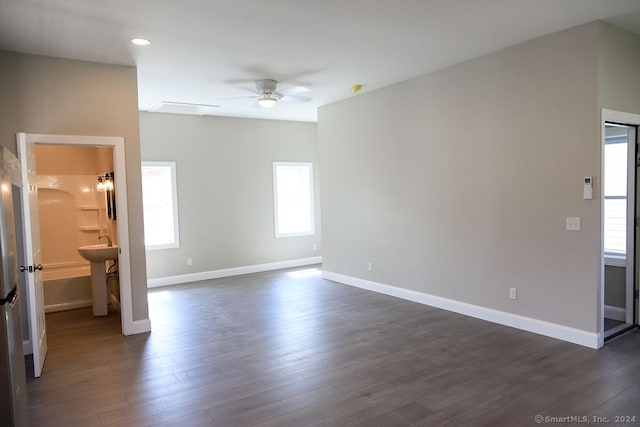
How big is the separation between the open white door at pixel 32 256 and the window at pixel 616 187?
5482 mm

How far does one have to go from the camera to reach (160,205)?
722cm

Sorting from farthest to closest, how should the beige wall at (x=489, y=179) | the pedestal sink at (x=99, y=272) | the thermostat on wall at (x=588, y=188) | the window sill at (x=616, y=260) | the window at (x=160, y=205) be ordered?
the window at (x=160, y=205) < the pedestal sink at (x=99, y=272) < the window sill at (x=616, y=260) < the beige wall at (x=489, y=179) < the thermostat on wall at (x=588, y=188)

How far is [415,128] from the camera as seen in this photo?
543 centimetres

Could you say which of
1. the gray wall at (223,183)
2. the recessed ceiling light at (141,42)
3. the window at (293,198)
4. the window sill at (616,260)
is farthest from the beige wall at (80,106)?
the window sill at (616,260)

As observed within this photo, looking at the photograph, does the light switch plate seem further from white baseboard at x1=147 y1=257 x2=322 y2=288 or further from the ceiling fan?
white baseboard at x1=147 y1=257 x2=322 y2=288

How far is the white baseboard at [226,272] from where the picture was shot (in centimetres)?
716

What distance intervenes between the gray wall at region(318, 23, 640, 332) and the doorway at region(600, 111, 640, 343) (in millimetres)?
501

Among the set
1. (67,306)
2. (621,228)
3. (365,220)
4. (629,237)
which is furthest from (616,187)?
(67,306)

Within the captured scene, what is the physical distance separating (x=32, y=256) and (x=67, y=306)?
8.20 feet

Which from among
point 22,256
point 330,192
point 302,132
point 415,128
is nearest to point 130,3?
point 22,256

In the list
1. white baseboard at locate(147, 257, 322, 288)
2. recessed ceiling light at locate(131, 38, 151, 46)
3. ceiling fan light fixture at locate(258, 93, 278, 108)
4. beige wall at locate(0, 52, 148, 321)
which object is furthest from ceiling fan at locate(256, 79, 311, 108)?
white baseboard at locate(147, 257, 322, 288)

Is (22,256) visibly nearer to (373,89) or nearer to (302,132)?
(373,89)

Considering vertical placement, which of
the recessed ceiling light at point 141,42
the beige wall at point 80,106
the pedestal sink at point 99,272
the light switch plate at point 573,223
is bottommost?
the pedestal sink at point 99,272

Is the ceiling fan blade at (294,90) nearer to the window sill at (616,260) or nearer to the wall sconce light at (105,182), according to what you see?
the wall sconce light at (105,182)
